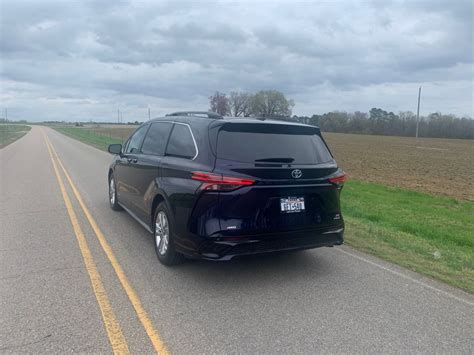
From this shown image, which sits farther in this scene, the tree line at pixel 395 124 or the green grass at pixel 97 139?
Result: the tree line at pixel 395 124

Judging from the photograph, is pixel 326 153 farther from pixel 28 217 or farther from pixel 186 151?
pixel 28 217

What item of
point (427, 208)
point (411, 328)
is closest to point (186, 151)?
point (411, 328)

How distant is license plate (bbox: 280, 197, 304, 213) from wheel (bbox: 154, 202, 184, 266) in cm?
133

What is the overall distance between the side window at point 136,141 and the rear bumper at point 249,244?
2899 millimetres

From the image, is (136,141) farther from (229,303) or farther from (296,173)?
(229,303)

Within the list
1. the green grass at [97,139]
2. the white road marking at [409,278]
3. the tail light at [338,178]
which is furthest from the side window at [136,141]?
the green grass at [97,139]

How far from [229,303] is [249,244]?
Result: 62 centimetres

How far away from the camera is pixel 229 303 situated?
152 inches

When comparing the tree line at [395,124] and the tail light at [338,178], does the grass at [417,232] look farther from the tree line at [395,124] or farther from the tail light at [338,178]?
the tree line at [395,124]

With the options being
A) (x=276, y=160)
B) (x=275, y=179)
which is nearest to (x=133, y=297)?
(x=275, y=179)

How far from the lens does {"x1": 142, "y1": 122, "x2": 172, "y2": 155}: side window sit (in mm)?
5453

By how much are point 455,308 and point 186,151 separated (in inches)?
127

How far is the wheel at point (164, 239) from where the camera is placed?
4664mm

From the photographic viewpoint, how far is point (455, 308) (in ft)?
12.6
